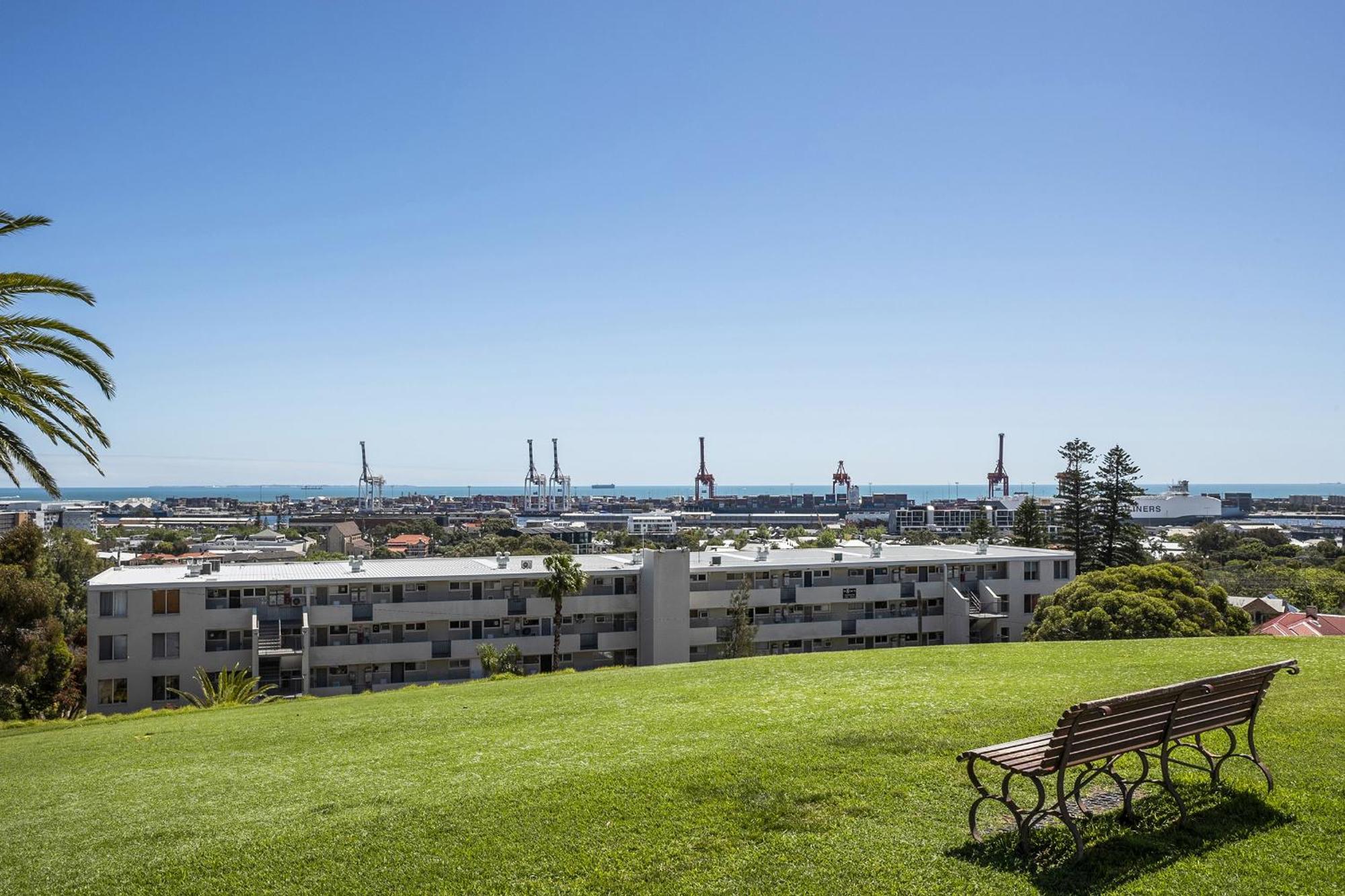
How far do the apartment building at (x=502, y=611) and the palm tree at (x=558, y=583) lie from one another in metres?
1.52

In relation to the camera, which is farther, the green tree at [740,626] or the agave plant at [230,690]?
the green tree at [740,626]

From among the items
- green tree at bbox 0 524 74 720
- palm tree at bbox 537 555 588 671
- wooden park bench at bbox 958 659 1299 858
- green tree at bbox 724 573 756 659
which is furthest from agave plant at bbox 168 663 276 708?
wooden park bench at bbox 958 659 1299 858

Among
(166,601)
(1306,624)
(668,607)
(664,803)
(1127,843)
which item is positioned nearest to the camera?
(1127,843)

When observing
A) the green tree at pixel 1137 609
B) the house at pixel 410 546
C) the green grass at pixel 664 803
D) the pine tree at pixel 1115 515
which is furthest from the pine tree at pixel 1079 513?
the house at pixel 410 546

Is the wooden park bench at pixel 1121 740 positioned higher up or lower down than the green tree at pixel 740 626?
higher up

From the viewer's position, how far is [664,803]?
8.38 m

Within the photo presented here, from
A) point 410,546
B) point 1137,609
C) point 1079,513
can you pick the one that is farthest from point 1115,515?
point 410,546

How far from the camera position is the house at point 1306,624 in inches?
1565

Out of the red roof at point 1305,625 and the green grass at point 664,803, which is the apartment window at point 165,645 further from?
the red roof at point 1305,625

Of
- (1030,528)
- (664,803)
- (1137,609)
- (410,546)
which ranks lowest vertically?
(410,546)

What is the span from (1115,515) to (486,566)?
40437 millimetres

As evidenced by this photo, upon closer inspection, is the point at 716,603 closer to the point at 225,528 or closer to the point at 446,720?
the point at 446,720

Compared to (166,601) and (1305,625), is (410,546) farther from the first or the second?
(1305,625)

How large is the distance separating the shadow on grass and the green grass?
0.02 m
